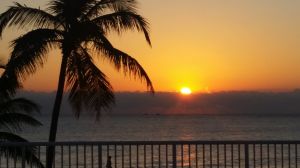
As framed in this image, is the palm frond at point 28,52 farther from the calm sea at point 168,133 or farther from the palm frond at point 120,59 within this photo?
the calm sea at point 168,133

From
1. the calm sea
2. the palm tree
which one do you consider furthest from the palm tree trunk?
the calm sea

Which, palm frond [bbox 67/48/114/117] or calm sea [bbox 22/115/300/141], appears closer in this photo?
palm frond [bbox 67/48/114/117]

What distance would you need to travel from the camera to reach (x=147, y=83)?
47.9 ft

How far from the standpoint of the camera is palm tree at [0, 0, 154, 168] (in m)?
14.4

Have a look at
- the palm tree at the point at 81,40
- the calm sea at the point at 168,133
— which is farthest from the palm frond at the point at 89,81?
the calm sea at the point at 168,133

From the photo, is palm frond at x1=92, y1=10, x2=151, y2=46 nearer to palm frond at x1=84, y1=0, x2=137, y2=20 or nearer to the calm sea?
palm frond at x1=84, y1=0, x2=137, y2=20

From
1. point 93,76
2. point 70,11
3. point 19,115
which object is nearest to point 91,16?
point 70,11

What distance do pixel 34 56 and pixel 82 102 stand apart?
6.03 feet

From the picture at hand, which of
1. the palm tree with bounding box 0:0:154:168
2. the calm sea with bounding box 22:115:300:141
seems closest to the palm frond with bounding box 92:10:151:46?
the palm tree with bounding box 0:0:154:168

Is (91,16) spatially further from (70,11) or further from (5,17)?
(5,17)

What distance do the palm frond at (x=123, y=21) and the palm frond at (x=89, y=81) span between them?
2.67 ft

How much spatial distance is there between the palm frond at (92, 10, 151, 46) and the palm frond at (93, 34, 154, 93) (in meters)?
0.41

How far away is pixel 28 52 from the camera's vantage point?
14.0 metres

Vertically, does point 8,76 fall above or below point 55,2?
below
